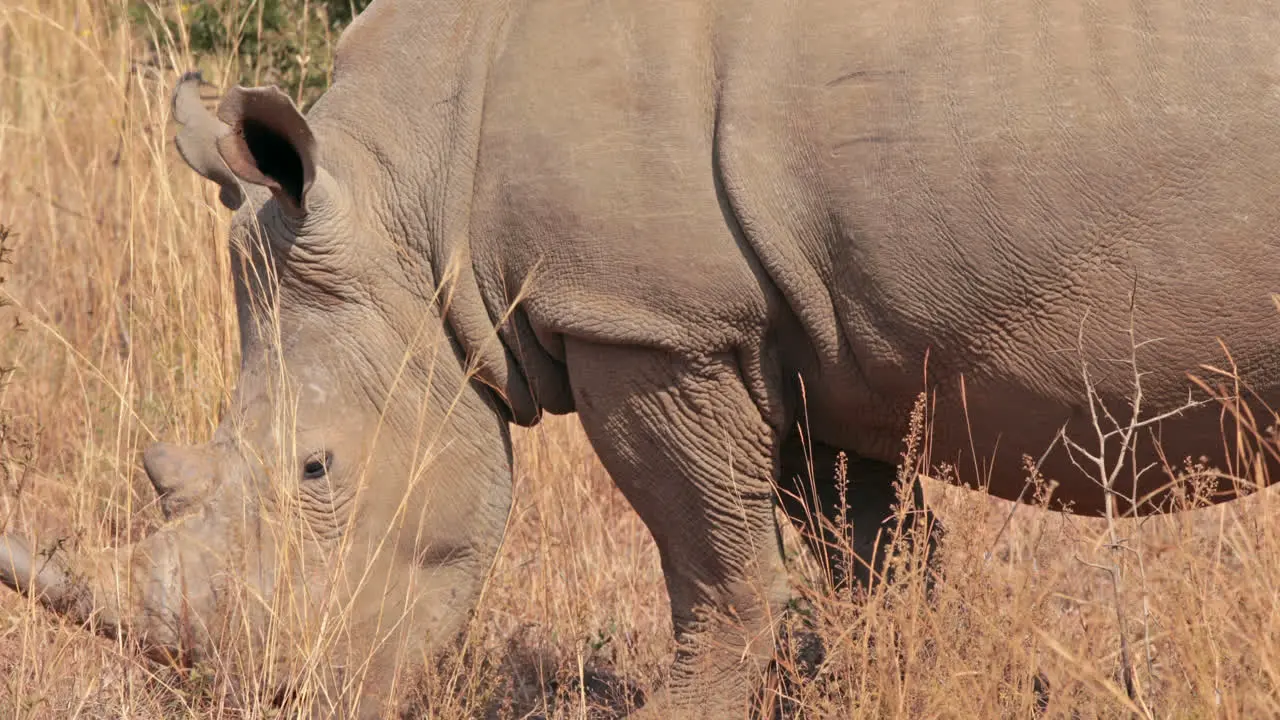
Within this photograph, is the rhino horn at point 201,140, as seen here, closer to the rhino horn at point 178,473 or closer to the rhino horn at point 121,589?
the rhino horn at point 178,473

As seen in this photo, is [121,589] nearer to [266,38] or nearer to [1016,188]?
[1016,188]

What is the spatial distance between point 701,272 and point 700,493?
53 centimetres

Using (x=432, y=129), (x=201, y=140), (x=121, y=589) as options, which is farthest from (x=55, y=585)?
(x=432, y=129)

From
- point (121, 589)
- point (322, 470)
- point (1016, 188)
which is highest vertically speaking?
point (1016, 188)

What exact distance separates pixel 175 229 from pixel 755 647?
2841mm

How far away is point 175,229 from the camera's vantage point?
210 inches

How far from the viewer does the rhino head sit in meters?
3.36

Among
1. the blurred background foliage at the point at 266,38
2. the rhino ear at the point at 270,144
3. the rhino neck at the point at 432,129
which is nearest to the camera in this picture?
the rhino ear at the point at 270,144

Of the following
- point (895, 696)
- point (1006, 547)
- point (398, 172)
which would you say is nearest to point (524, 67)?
point (398, 172)

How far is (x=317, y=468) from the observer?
135 inches

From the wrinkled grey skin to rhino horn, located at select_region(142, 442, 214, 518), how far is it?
0.03 ft

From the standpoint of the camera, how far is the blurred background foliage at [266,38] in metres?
5.36

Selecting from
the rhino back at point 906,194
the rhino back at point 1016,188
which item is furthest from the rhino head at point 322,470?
the rhino back at point 1016,188

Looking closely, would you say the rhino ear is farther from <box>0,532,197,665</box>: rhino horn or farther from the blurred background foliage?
the blurred background foliage
